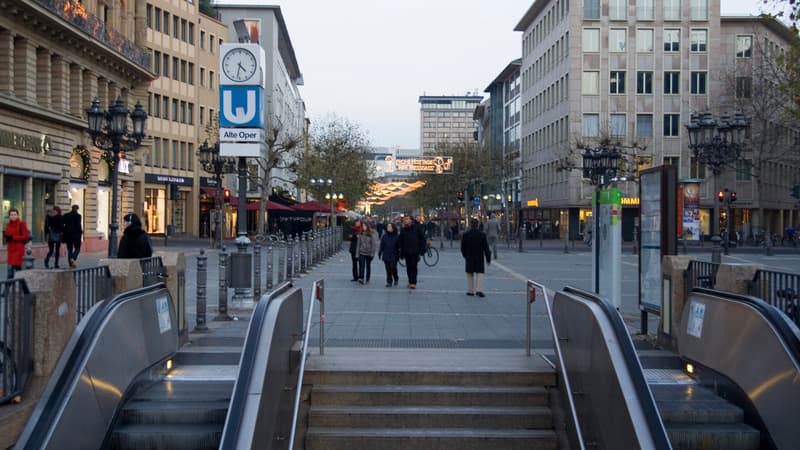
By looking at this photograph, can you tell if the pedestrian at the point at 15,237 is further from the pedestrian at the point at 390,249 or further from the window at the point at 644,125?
the window at the point at 644,125

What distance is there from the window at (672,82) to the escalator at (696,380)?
206 ft

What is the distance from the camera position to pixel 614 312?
668cm

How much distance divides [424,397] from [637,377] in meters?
2.64

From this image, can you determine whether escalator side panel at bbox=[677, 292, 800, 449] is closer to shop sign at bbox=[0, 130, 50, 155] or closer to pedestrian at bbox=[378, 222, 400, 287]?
pedestrian at bbox=[378, 222, 400, 287]

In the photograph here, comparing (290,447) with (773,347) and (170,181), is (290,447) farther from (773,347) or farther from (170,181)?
(170,181)

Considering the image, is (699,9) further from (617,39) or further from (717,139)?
(717,139)

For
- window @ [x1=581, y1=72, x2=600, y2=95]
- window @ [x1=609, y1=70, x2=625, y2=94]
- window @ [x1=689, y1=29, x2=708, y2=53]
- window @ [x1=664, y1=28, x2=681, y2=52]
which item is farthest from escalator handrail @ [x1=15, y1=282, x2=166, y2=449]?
window @ [x1=689, y1=29, x2=708, y2=53]

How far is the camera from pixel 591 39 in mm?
67188

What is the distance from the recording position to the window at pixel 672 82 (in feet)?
221

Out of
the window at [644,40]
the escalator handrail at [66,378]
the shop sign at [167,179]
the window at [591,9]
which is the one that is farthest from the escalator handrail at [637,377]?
the window at [644,40]

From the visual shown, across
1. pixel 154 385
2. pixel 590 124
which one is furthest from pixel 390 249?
pixel 590 124

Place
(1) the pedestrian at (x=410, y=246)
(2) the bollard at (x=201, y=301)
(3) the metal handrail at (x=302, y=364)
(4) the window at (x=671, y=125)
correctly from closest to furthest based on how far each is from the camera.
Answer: (3) the metal handrail at (x=302, y=364) < (2) the bollard at (x=201, y=301) < (1) the pedestrian at (x=410, y=246) < (4) the window at (x=671, y=125)

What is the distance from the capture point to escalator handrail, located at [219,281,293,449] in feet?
18.2

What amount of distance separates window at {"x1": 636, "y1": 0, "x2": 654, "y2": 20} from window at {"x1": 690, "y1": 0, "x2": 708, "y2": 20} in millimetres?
3361
